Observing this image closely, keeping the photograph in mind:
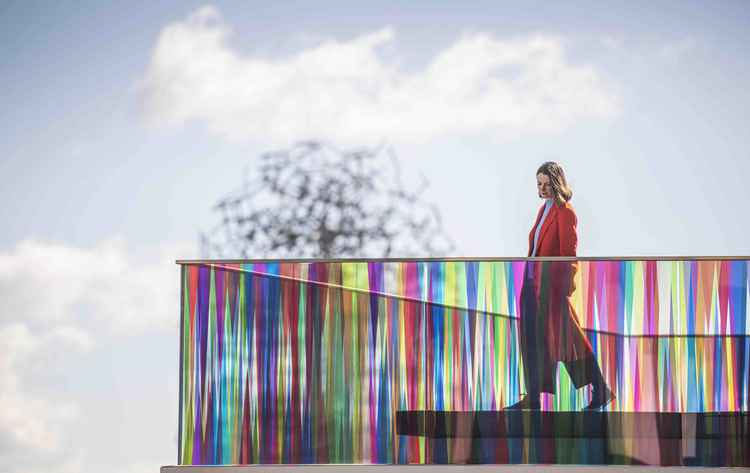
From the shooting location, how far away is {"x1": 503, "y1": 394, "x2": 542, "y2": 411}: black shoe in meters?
6.57

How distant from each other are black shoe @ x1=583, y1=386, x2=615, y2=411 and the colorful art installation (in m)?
0.03

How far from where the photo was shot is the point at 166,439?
14422 millimetres

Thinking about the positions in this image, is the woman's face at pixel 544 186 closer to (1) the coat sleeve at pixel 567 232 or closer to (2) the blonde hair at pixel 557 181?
(2) the blonde hair at pixel 557 181

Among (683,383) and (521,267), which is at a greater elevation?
(521,267)

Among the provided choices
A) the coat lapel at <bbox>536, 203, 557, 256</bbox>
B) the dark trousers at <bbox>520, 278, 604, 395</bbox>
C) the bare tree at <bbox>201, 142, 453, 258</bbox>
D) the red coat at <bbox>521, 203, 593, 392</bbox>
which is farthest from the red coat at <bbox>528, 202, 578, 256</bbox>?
the bare tree at <bbox>201, 142, 453, 258</bbox>

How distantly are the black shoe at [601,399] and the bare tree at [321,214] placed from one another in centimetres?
422

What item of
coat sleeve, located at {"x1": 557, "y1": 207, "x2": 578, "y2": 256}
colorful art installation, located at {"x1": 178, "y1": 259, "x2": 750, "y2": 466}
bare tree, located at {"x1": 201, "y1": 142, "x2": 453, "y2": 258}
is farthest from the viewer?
bare tree, located at {"x1": 201, "y1": 142, "x2": 453, "y2": 258}

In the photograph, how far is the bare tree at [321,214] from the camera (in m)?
10.6

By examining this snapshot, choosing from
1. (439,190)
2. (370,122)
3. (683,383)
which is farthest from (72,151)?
(683,383)

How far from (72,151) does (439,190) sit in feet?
18.3

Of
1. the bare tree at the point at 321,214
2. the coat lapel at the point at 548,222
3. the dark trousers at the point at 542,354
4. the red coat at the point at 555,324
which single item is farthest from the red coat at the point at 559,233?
the bare tree at the point at 321,214

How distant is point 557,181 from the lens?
6777 mm

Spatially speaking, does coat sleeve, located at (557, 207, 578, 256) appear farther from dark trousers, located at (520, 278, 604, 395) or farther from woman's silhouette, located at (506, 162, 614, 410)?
dark trousers, located at (520, 278, 604, 395)

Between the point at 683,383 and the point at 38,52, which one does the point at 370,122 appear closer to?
the point at 38,52
